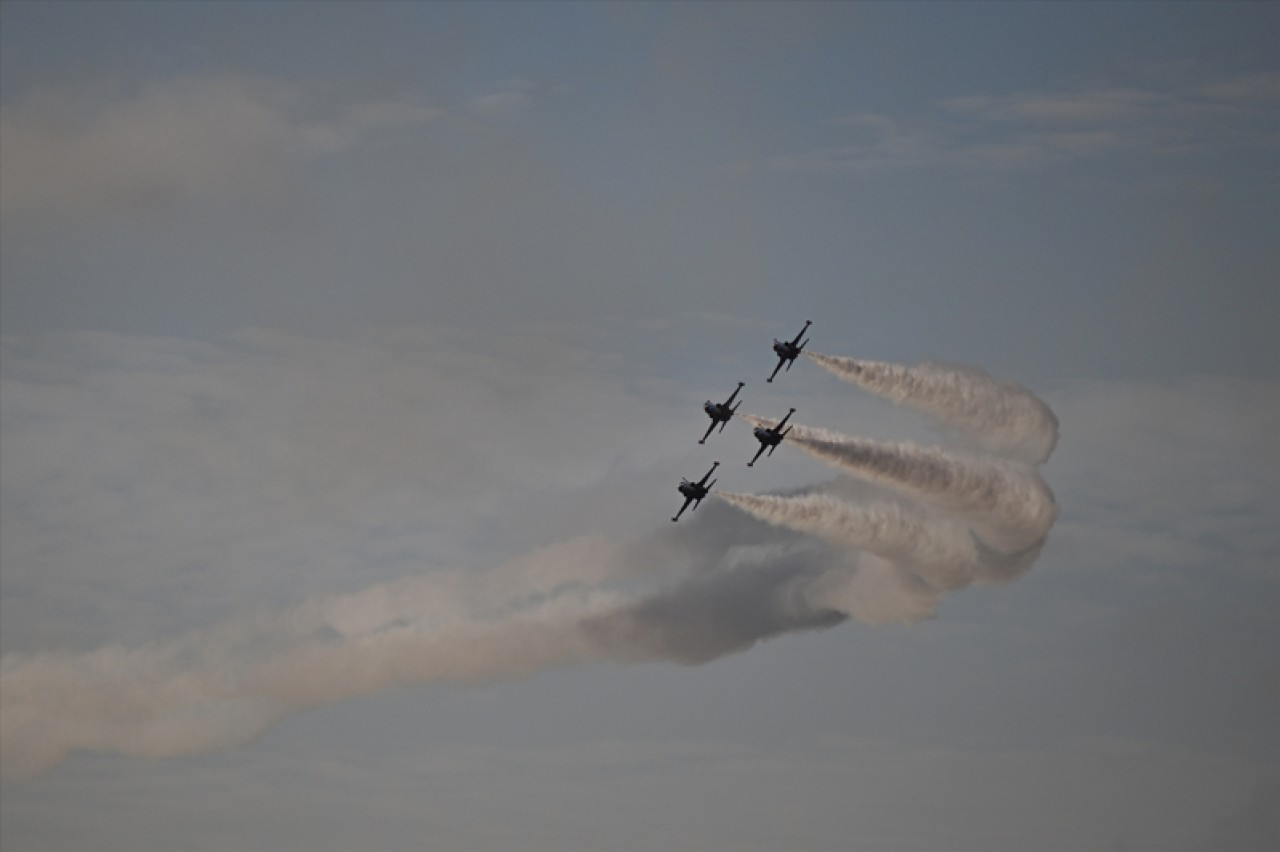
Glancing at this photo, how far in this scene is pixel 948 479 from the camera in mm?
134625

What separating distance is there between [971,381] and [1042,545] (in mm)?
9386

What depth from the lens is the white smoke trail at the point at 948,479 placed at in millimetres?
134750

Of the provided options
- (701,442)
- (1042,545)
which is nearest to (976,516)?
(1042,545)

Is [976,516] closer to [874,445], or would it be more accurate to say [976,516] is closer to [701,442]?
[874,445]

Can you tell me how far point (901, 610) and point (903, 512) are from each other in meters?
5.32

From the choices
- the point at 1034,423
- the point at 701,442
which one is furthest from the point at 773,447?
the point at 1034,423

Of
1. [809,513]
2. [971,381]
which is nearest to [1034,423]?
[971,381]

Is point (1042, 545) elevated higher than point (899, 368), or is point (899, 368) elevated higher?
point (899, 368)

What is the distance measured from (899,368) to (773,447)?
798 centimetres

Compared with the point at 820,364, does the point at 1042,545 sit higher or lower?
lower

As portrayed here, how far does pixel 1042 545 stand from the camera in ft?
447

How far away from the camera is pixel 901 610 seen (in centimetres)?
13900

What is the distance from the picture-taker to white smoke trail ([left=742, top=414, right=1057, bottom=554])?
135 meters

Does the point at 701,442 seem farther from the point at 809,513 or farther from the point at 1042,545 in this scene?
the point at 1042,545
